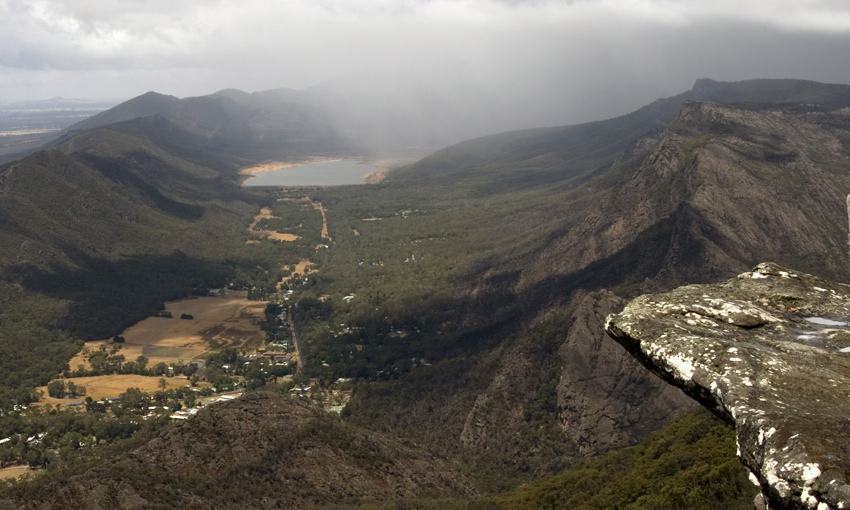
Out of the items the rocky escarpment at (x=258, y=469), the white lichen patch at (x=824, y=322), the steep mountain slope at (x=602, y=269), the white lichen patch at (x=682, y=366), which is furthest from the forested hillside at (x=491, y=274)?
the white lichen patch at (x=682, y=366)

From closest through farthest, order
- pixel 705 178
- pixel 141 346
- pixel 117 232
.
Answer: pixel 705 178 → pixel 141 346 → pixel 117 232

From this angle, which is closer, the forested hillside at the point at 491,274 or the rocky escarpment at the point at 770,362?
the rocky escarpment at the point at 770,362

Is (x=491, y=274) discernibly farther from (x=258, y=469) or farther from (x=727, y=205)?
(x=258, y=469)

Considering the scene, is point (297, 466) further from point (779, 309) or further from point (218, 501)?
point (779, 309)

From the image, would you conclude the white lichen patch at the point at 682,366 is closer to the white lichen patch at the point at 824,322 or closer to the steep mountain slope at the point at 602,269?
the white lichen patch at the point at 824,322

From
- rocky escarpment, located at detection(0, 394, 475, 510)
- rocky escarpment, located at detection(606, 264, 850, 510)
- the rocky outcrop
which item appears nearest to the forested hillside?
the rocky outcrop

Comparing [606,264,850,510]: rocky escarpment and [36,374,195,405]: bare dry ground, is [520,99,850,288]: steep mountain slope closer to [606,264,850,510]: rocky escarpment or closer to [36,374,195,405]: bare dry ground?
[36,374,195,405]: bare dry ground

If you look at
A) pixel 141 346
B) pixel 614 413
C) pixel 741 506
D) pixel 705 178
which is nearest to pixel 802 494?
pixel 741 506
